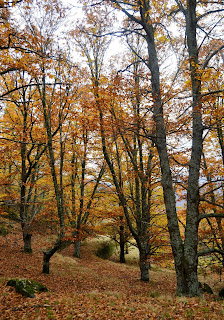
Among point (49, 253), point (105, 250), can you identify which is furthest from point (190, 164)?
point (105, 250)

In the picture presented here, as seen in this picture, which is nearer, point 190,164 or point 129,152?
point 190,164

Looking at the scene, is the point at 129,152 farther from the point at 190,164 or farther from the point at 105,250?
the point at 105,250

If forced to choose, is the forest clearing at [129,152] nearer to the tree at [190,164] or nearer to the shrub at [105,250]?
the tree at [190,164]

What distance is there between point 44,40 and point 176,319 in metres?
11.8

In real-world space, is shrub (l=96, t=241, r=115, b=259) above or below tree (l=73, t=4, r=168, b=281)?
below

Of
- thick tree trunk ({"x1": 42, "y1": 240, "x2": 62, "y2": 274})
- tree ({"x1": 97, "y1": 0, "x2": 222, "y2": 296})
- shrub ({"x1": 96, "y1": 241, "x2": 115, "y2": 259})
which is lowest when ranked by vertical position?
shrub ({"x1": 96, "y1": 241, "x2": 115, "y2": 259})

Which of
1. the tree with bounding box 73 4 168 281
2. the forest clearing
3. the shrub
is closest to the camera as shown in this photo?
the forest clearing

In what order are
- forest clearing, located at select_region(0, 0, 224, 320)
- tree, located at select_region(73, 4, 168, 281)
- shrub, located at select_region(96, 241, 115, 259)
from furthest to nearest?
shrub, located at select_region(96, 241, 115, 259), tree, located at select_region(73, 4, 168, 281), forest clearing, located at select_region(0, 0, 224, 320)

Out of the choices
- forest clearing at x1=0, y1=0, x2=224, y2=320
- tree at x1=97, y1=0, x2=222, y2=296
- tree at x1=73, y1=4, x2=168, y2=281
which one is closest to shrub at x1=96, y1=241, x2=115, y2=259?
forest clearing at x1=0, y1=0, x2=224, y2=320

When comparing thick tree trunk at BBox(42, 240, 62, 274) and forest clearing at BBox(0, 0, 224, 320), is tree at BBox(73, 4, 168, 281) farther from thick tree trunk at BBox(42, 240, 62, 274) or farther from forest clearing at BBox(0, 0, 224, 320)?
thick tree trunk at BBox(42, 240, 62, 274)

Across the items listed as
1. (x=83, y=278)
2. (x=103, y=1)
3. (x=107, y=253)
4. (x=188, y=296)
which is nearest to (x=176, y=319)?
(x=188, y=296)

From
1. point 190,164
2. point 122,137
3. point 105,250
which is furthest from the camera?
point 105,250

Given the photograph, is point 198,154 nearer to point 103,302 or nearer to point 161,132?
point 161,132

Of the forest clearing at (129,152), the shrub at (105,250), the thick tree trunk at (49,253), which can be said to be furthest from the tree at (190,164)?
the shrub at (105,250)
